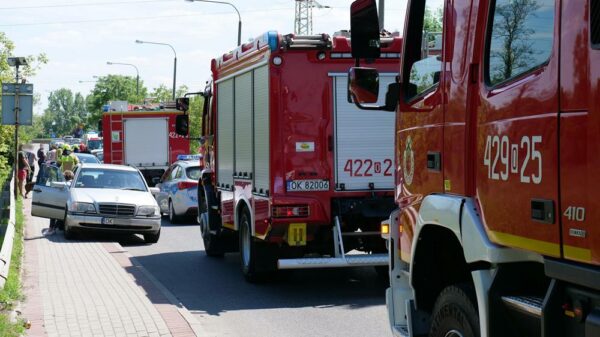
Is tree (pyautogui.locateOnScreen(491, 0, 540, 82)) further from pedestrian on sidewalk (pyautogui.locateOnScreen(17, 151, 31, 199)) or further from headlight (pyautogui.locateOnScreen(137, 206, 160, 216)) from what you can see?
pedestrian on sidewalk (pyautogui.locateOnScreen(17, 151, 31, 199))

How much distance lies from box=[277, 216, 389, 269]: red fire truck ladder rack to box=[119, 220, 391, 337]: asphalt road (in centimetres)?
43

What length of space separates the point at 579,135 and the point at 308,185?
7300mm

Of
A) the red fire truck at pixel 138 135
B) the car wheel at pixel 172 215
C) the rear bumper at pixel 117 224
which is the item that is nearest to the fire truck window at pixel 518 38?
the rear bumper at pixel 117 224

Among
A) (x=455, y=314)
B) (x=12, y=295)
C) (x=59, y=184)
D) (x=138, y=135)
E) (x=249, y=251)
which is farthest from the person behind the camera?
(x=138, y=135)

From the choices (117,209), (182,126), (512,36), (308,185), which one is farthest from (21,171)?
(512,36)

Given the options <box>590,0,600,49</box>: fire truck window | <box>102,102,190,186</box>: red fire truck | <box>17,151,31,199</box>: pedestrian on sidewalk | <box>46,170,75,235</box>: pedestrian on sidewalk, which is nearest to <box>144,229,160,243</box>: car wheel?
<box>46,170,75,235</box>: pedestrian on sidewalk

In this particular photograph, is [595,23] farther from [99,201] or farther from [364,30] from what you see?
A: [99,201]

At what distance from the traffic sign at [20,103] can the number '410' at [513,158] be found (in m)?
16.8

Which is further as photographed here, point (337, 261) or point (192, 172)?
point (192, 172)

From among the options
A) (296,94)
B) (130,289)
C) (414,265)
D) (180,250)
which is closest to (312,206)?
(296,94)

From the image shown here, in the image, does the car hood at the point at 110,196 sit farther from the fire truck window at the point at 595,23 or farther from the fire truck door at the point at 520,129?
the fire truck window at the point at 595,23

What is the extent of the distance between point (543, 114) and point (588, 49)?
391mm

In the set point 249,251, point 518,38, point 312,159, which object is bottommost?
point 249,251

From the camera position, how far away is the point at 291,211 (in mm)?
10672
